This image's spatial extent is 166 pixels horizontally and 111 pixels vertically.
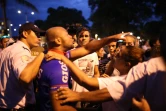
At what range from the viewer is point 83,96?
7.68ft

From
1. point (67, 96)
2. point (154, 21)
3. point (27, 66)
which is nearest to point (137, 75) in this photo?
point (67, 96)

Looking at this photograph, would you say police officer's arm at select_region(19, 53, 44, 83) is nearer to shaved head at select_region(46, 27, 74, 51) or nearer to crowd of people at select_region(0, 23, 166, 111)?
crowd of people at select_region(0, 23, 166, 111)

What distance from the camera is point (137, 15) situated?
33.8m

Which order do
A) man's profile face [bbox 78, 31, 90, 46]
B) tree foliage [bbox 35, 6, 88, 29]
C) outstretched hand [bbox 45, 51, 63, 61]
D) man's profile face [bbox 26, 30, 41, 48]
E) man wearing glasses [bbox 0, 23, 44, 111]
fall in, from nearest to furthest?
outstretched hand [bbox 45, 51, 63, 61]
man wearing glasses [bbox 0, 23, 44, 111]
man's profile face [bbox 26, 30, 41, 48]
man's profile face [bbox 78, 31, 90, 46]
tree foliage [bbox 35, 6, 88, 29]

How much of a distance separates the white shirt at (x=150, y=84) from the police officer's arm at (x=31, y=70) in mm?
1173

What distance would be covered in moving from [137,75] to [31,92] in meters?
1.94

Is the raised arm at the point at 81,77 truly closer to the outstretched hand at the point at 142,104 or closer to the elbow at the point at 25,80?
the elbow at the point at 25,80

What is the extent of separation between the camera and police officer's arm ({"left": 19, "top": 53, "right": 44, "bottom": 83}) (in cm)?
295

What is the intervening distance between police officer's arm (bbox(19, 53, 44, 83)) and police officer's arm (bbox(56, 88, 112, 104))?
0.56m

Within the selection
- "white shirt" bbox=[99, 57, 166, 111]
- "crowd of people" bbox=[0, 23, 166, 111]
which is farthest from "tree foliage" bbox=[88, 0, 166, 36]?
"white shirt" bbox=[99, 57, 166, 111]

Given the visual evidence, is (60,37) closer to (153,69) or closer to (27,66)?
(27,66)

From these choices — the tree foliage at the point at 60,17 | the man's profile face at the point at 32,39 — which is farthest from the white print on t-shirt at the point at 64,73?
the tree foliage at the point at 60,17

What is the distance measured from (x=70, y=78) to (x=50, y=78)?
1.03ft

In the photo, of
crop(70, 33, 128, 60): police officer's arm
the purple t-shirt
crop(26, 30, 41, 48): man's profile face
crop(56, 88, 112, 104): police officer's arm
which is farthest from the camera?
crop(26, 30, 41, 48): man's profile face
